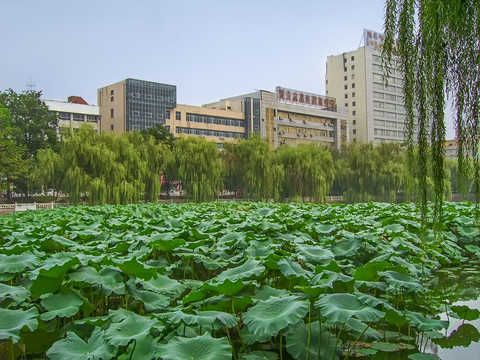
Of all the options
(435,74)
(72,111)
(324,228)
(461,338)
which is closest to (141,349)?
(461,338)

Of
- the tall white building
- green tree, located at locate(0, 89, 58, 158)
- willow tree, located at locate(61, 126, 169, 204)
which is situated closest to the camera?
willow tree, located at locate(61, 126, 169, 204)

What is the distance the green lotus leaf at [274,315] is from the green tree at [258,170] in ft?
64.9

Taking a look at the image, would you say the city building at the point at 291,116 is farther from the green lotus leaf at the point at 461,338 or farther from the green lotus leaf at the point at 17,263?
the green lotus leaf at the point at 461,338

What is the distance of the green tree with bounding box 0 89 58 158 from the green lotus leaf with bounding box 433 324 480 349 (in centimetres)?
2857

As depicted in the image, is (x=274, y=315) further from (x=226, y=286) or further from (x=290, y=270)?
(x=290, y=270)

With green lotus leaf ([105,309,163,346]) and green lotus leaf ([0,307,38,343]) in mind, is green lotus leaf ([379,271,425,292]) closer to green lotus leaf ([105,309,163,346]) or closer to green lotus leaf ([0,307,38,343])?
green lotus leaf ([105,309,163,346])

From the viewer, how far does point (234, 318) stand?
1.67 metres

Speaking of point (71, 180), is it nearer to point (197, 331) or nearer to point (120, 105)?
point (197, 331)

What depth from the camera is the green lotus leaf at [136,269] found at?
2.11m

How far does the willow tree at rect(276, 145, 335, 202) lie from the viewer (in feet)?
71.3

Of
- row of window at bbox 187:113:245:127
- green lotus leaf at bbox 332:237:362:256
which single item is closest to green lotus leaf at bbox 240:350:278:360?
green lotus leaf at bbox 332:237:362:256

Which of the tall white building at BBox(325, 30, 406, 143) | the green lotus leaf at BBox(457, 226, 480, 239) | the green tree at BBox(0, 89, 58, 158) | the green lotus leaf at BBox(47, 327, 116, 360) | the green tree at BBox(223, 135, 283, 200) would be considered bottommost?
the green lotus leaf at BBox(457, 226, 480, 239)

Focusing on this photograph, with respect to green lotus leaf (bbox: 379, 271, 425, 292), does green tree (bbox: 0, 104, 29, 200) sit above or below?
above

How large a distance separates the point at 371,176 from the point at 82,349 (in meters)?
24.4
